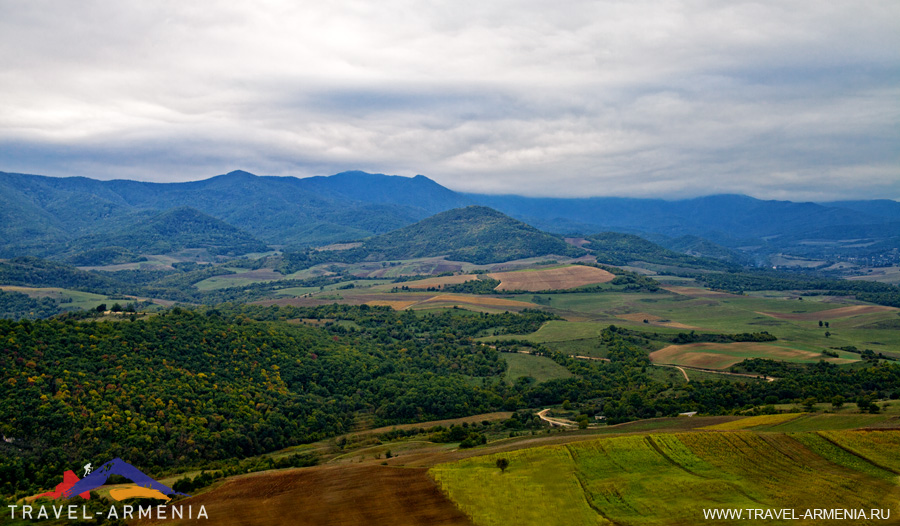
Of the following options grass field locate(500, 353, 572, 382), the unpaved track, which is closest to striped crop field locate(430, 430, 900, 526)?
the unpaved track

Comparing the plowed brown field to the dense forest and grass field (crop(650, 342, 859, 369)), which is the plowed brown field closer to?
the dense forest

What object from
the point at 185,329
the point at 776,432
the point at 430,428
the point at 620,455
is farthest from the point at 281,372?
the point at 776,432

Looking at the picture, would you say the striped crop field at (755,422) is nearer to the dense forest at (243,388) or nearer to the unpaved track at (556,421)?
the dense forest at (243,388)

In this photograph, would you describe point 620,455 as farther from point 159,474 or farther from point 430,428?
point 159,474

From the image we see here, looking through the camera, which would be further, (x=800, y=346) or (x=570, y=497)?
(x=800, y=346)

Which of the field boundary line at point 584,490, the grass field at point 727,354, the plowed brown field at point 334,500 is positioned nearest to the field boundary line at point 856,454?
the field boundary line at point 584,490

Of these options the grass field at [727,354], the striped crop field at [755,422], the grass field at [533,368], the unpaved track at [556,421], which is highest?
the striped crop field at [755,422]

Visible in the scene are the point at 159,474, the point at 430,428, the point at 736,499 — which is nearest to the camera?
the point at 736,499
